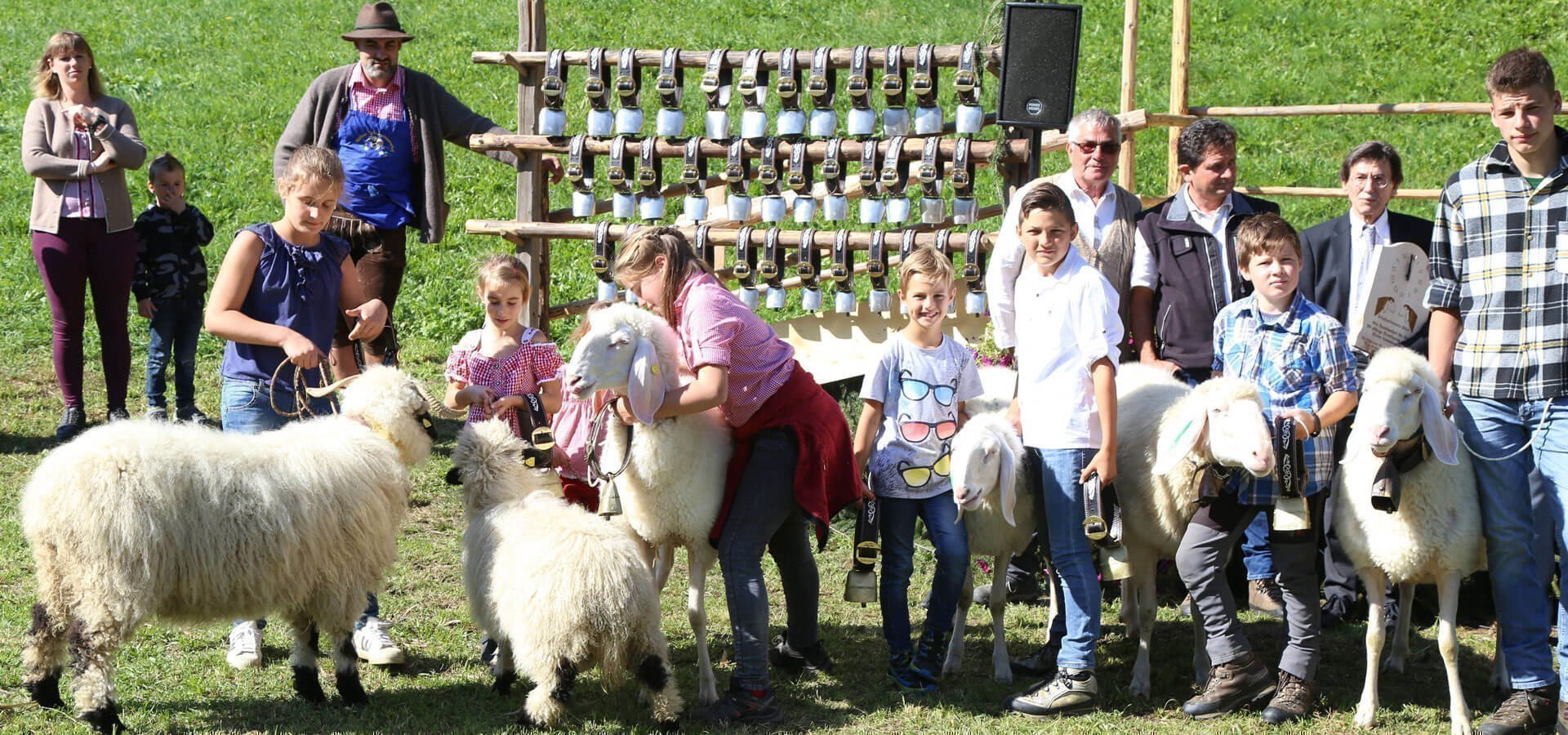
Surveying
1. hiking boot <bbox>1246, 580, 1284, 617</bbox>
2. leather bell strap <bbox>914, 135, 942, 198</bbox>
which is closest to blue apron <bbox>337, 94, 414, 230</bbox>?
leather bell strap <bbox>914, 135, 942, 198</bbox>

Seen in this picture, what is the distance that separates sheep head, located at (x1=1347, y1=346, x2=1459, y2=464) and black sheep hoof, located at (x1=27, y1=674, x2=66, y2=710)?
14.0 feet

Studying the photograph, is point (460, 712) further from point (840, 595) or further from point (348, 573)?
point (840, 595)

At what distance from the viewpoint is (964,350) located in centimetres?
507

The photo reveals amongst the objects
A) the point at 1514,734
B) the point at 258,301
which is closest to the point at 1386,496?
the point at 1514,734

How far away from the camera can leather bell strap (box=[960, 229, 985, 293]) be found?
6477 mm

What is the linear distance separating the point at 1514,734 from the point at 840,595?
2.73 meters

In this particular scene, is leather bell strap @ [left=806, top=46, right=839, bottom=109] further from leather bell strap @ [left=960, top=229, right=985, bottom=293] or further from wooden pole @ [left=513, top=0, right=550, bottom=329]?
wooden pole @ [left=513, top=0, right=550, bottom=329]

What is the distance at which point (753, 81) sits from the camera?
694cm

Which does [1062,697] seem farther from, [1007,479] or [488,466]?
[488,466]

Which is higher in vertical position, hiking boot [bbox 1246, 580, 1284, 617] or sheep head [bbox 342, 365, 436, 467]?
sheep head [bbox 342, 365, 436, 467]

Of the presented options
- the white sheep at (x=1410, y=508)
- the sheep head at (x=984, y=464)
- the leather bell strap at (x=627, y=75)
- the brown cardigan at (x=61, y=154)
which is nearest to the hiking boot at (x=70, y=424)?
the brown cardigan at (x=61, y=154)

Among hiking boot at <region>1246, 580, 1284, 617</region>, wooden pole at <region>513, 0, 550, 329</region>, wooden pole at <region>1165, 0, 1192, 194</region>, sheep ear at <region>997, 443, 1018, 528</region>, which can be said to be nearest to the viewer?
sheep ear at <region>997, 443, 1018, 528</region>

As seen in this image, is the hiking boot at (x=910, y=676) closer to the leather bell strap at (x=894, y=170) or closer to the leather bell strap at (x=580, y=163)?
the leather bell strap at (x=894, y=170)

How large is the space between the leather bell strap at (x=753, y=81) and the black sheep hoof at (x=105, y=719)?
13.3ft
